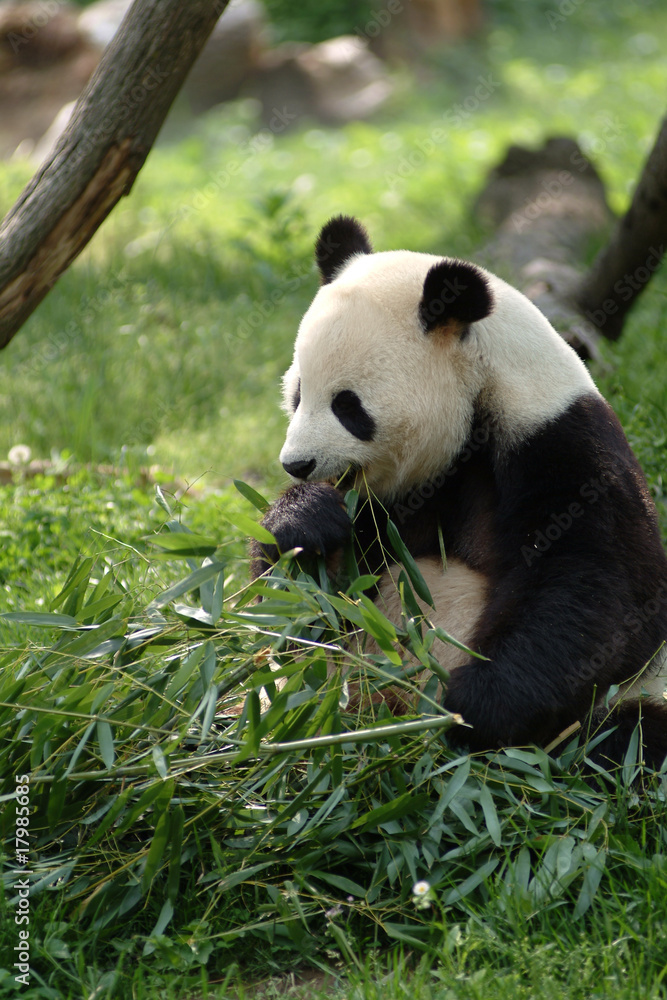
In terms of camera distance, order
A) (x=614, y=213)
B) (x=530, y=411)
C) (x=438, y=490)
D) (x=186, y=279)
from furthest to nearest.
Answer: (x=614, y=213), (x=186, y=279), (x=438, y=490), (x=530, y=411)

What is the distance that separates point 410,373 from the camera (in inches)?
106

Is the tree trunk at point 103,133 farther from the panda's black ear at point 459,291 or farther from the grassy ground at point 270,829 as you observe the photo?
the panda's black ear at point 459,291

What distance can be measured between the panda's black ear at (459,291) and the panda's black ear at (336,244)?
63cm

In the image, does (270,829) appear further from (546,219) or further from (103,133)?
(546,219)

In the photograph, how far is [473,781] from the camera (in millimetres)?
2477

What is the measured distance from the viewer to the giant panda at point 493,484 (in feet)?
8.32

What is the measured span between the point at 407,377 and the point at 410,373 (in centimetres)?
2

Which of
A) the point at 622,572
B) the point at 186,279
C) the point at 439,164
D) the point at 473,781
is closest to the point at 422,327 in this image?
the point at 622,572

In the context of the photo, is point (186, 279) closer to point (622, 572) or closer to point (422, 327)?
point (422, 327)

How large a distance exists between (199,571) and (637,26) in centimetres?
1660

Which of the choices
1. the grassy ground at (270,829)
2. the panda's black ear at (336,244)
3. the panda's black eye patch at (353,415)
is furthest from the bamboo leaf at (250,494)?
the panda's black ear at (336,244)

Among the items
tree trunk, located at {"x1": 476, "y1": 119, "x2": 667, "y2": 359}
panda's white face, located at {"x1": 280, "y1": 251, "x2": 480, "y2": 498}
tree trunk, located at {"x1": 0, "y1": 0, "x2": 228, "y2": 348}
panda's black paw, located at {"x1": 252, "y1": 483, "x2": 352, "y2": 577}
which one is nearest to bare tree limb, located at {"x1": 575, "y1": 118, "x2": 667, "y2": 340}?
tree trunk, located at {"x1": 476, "y1": 119, "x2": 667, "y2": 359}

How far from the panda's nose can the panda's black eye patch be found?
14 centimetres

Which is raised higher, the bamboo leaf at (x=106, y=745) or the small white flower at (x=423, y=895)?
the bamboo leaf at (x=106, y=745)
